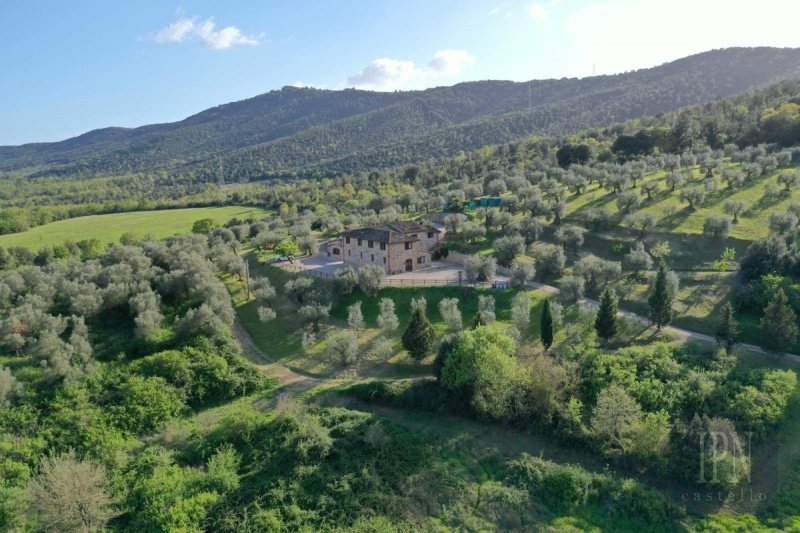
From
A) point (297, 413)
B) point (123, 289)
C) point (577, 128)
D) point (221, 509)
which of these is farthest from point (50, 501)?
point (577, 128)

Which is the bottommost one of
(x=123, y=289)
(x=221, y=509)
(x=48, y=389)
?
(x=221, y=509)

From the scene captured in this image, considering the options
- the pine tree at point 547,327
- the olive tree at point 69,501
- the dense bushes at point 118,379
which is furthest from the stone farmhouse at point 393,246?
the olive tree at point 69,501

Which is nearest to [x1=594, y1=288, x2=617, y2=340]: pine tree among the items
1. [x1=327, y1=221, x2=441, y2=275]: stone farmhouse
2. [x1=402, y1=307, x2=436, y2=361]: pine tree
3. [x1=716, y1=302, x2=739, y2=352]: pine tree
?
[x1=716, y1=302, x2=739, y2=352]: pine tree

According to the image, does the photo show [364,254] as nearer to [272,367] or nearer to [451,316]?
[451,316]

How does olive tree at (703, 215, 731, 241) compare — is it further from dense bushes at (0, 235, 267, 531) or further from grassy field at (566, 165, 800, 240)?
dense bushes at (0, 235, 267, 531)

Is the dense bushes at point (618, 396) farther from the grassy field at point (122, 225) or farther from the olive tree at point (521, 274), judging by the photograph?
the grassy field at point (122, 225)

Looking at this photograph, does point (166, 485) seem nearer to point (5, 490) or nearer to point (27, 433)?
point (5, 490)
